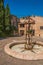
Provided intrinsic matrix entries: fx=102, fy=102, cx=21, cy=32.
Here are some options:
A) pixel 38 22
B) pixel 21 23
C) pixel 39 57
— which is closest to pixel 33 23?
pixel 38 22

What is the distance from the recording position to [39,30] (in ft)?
94.2

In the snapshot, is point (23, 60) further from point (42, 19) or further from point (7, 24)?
point (42, 19)

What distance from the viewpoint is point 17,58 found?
25.6 feet

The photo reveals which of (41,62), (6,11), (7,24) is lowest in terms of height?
(41,62)

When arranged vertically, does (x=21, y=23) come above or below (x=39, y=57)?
above

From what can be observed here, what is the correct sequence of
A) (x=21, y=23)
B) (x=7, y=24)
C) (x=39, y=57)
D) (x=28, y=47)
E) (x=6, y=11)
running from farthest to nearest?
(x=21, y=23), (x=6, y=11), (x=7, y=24), (x=28, y=47), (x=39, y=57)

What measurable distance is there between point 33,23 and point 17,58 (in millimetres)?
22593

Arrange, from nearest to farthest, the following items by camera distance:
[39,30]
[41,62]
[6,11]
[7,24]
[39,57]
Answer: [41,62]
[39,57]
[7,24]
[6,11]
[39,30]

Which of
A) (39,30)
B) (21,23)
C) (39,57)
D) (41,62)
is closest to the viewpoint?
(41,62)

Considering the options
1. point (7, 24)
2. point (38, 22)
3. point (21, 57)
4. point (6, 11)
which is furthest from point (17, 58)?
point (38, 22)

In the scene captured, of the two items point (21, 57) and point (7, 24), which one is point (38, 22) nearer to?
point (7, 24)

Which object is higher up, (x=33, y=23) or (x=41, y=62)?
(x=33, y=23)

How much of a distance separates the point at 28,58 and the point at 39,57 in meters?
0.87

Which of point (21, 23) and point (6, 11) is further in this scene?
point (21, 23)
